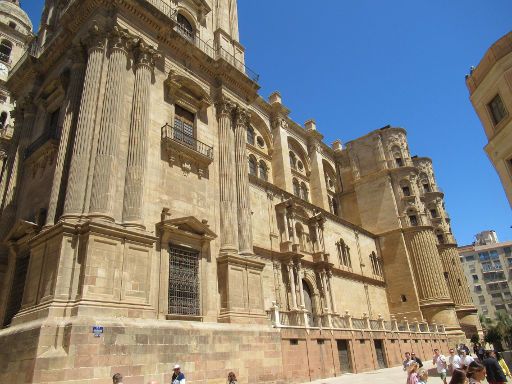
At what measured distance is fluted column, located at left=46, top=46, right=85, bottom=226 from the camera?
42.4 ft

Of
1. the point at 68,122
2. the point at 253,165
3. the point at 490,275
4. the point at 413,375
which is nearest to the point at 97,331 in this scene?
the point at 413,375

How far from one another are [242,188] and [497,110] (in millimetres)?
11738

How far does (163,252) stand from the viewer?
13305 mm

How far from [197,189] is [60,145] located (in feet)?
17.5

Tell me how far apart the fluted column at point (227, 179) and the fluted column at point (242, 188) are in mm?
290

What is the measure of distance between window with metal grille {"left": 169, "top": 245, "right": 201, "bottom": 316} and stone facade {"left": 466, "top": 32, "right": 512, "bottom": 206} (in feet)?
44.5

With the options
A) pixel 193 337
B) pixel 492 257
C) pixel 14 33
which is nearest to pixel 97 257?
pixel 193 337

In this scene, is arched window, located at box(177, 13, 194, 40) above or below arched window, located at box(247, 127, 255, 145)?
below

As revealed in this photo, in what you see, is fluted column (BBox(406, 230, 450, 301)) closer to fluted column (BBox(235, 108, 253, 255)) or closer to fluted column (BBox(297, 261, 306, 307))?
fluted column (BBox(297, 261, 306, 307))

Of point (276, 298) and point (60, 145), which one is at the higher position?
point (60, 145)

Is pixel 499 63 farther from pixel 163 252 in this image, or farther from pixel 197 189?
pixel 163 252

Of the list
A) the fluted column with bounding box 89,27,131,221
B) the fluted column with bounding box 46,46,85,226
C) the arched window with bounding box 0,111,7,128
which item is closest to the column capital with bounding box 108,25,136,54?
the fluted column with bounding box 89,27,131,221

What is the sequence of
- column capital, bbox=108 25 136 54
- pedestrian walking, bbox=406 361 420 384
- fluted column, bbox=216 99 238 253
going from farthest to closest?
fluted column, bbox=216 99 238 253
column capital, bbox=108 25 136 54
pedestrian walking, bbox=406 361 420 384

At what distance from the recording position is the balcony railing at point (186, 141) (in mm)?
15322
